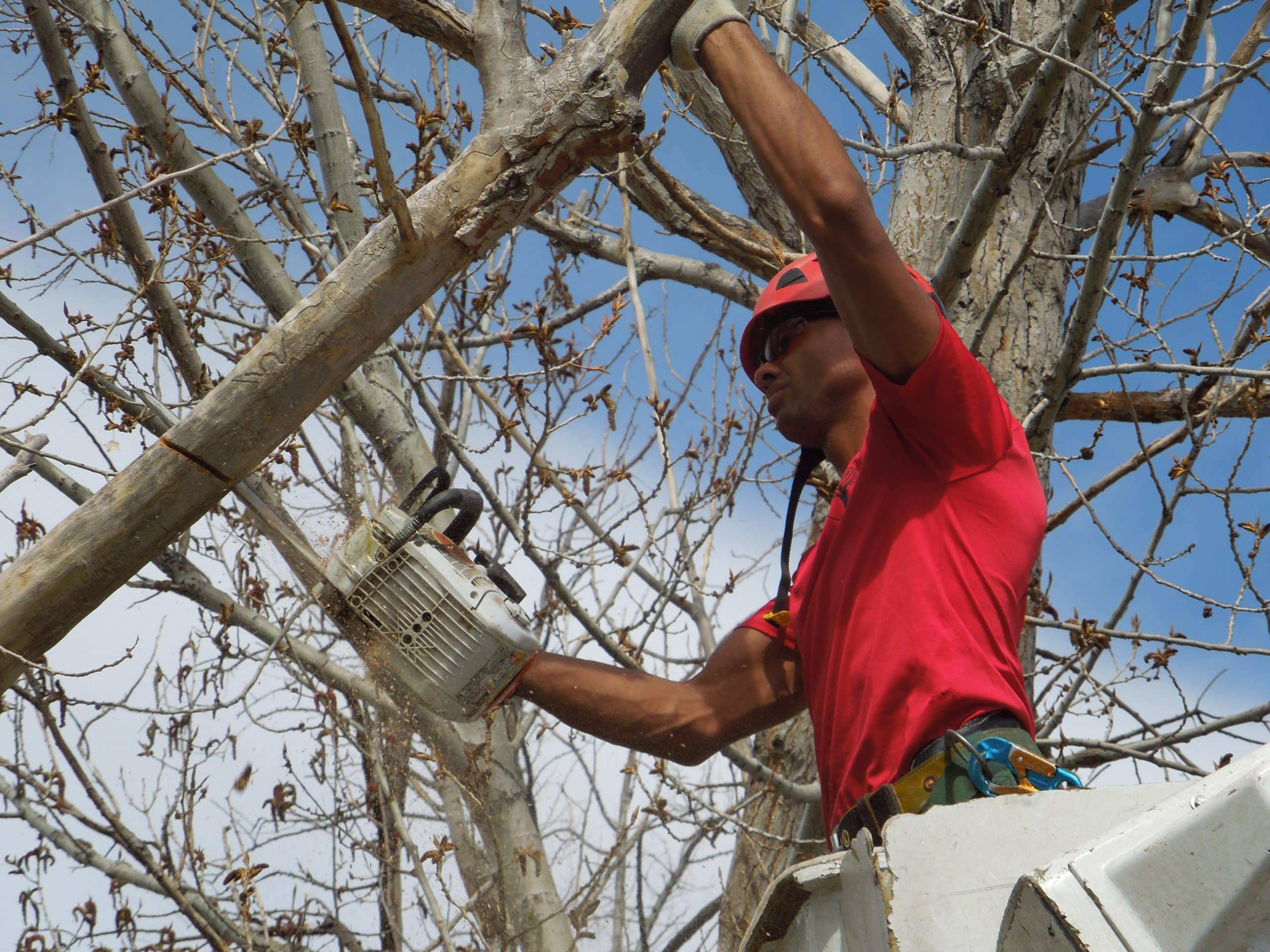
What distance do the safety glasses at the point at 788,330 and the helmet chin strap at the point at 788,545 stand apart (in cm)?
27

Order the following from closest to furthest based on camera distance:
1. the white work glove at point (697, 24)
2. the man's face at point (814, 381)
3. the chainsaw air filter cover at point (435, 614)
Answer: the white work glove at point (697, 24)
the man's face at point (814, 381)
the chainsaw air filter cover at point (435, 614)

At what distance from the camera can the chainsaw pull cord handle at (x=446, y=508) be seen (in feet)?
9.20

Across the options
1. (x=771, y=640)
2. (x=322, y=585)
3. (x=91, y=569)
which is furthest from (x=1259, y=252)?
(x=91, y=569)

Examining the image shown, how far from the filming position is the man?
6.59ft

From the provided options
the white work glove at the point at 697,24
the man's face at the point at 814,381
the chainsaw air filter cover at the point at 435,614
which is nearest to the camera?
the white work glove at the point at 697,24

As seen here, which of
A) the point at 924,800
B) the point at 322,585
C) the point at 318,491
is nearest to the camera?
the point at 924,800

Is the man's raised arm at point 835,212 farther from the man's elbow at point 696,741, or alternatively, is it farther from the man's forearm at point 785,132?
the man's elbow at point 696,741

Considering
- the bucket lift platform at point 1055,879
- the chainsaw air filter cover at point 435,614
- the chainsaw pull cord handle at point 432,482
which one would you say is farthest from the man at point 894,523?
the chainsaw pull cord handle at point 432,482

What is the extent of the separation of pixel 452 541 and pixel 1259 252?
3.99 metres

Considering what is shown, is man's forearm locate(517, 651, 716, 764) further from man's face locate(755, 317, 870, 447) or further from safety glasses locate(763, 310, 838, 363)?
safety glasses locate(763, 310, 838, 363)

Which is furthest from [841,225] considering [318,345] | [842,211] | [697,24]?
[318,345]

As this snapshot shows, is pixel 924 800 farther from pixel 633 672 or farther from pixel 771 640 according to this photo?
pixel 633 672

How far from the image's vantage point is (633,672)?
2.97 metres

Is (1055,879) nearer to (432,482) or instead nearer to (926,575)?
(926,575)
